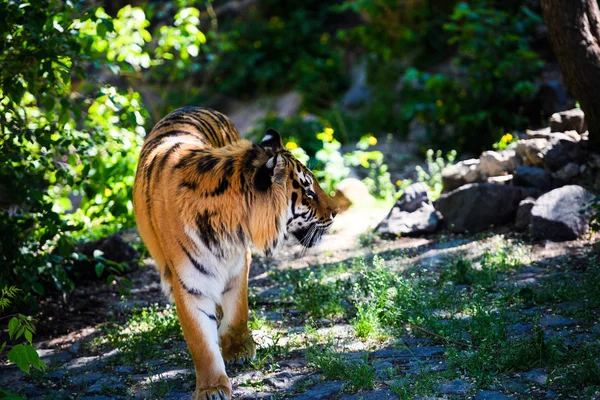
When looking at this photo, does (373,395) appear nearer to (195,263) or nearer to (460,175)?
(195,263)

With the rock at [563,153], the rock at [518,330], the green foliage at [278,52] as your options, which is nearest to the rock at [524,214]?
the rock at [563,153]

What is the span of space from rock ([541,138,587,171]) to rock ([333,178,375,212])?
2121 millimetres

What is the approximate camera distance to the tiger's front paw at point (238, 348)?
433cm

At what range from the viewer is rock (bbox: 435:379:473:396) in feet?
11.6

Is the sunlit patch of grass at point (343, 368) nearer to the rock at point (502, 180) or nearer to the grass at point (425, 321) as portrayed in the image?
the grass at point (425, 321)

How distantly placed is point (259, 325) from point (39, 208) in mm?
1776

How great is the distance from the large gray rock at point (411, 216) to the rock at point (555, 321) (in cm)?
237

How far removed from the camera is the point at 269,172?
3865mm

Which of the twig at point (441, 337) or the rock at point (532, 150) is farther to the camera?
the rock at point (532, 150)

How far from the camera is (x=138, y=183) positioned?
15.4 ft

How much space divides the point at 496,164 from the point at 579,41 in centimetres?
148

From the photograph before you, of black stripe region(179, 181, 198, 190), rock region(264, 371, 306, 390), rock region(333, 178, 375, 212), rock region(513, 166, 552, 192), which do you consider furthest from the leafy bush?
rock region(513, 166, 552, 192)

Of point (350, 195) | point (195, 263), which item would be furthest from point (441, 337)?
point (350, 195)

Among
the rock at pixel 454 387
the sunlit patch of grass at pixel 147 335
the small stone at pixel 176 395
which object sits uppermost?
the sunlit patch of grass at pixel 147 335
